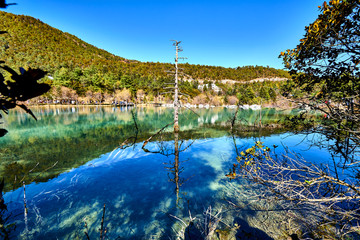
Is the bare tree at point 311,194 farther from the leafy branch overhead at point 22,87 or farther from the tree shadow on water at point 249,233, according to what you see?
the leafy branch overhead at point 22,87

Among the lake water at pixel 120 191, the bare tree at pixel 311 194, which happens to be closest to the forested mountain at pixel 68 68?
the lake water at pixel 120 191

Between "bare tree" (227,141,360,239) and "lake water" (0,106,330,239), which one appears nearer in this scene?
"bare tree" (227,141,360,239)

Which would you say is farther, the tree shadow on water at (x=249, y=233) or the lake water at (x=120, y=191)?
the lake water at (x=120, y=191)

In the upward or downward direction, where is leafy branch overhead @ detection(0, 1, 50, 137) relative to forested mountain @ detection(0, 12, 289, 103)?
downward

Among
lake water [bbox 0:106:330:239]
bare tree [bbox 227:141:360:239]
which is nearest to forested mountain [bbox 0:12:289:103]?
lake water [bbox 0:106:330:239]

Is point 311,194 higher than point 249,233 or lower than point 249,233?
higher

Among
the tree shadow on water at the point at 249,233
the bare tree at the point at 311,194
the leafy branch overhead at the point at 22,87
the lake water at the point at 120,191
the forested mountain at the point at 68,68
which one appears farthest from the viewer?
the forested mountain at the point at 68,68

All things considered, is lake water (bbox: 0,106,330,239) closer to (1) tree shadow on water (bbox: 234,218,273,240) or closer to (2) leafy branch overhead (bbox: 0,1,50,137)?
(1) tree shadow on water (bbox: 234,218,273,240)

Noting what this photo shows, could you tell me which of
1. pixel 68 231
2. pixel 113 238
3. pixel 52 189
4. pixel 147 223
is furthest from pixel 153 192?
pixel 52 189

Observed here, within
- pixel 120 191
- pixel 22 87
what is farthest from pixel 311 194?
pixel 120 191

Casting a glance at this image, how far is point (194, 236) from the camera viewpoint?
5.01 metres

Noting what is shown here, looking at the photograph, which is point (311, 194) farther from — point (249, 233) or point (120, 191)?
point (120, 191)

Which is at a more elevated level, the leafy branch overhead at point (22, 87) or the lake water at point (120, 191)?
the leafy branch overhead at point (22, 87)

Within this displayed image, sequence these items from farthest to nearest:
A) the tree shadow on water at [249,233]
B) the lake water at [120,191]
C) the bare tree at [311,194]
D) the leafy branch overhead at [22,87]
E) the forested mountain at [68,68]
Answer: the forested mountain at [68,68] < the lake water at [120,191] < the tree shadow on water at [249,233] < the bare tree at [311,194] < the leafy branch overhead at [22,87]
